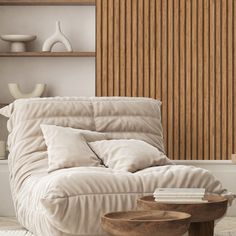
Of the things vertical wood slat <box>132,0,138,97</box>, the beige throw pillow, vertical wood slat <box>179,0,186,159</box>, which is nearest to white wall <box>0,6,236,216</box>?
vertical wood slat <box>132,0,138,97</box>

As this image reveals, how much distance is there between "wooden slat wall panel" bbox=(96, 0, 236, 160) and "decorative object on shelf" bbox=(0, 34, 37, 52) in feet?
1.92

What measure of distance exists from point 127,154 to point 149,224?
143 cm

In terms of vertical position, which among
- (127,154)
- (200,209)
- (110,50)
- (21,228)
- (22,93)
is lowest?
(21,228)

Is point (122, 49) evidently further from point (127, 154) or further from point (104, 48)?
point (127, 154)

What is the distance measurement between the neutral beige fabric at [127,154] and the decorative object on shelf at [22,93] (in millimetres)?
1741

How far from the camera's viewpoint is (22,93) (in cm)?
616

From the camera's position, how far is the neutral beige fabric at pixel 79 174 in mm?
3658

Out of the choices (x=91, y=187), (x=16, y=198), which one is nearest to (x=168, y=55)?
(x=16, y=198)

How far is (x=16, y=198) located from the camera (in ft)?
14.8

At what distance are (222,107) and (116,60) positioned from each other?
0.97 meters

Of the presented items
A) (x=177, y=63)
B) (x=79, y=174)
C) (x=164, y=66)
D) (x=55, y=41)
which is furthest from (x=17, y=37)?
(x=79, y=174)

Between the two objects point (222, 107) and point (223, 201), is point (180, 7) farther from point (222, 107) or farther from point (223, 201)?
point (223, 201)

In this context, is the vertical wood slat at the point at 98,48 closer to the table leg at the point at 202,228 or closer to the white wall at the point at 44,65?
the white wall at the point at 44,65

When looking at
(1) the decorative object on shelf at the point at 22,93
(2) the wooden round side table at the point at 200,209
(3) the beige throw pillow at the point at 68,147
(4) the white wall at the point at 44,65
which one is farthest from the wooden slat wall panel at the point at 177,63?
(2) the wooden round side table at the point at 200,209
